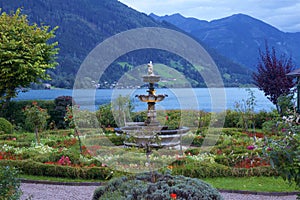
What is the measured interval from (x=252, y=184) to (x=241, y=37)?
80240 mm

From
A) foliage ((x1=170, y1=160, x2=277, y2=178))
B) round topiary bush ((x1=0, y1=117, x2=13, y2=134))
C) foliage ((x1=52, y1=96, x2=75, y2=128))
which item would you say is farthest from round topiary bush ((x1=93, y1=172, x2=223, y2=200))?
foliage ((x1=52, y1=96, x2=75, y2=128))

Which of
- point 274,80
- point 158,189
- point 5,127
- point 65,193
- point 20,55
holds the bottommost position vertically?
point 65,193

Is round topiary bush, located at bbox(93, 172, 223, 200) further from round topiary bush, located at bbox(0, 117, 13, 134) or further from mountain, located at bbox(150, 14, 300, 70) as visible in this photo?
mountain, located at bbox(150, 14, 300, 70)

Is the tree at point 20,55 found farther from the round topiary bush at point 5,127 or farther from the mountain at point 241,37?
the mountain at point 241,37

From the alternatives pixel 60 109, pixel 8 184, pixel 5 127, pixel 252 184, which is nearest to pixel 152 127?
pixel 252 184

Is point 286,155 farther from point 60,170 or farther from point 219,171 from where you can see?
point 60,170

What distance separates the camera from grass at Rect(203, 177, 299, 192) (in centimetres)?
652

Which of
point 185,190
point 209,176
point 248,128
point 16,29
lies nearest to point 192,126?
point 248,128

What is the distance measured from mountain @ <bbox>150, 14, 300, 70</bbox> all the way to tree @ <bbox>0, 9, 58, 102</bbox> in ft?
174

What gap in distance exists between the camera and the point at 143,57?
2092cm

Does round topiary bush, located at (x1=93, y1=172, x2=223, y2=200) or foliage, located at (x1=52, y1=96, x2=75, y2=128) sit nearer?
round topiary bush, located at (x1=93, y1=172, x2=223, y2=200)

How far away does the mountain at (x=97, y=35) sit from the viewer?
836 inches

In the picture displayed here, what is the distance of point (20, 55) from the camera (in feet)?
47.2

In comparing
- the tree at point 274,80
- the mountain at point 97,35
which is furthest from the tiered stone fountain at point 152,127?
the tree at point 274,80
